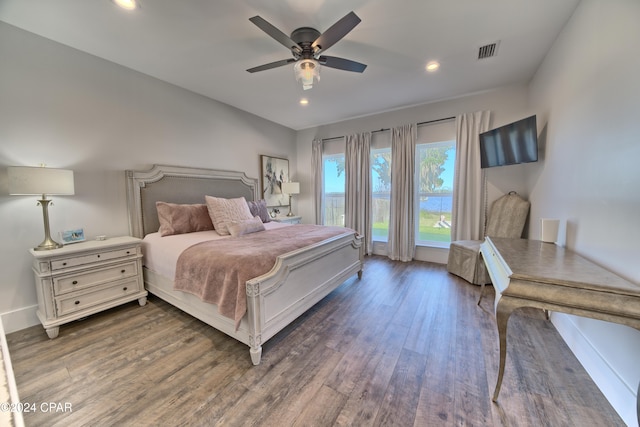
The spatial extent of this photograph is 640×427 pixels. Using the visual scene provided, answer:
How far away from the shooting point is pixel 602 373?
1.47 meters

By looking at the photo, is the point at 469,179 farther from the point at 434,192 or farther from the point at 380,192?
the point at 380,192

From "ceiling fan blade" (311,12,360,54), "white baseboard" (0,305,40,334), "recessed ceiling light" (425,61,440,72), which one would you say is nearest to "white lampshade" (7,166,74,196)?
"white baseboard" (0,305,40,334)

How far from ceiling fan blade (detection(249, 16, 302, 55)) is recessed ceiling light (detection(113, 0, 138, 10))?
101cm

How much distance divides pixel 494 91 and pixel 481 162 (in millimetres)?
1089

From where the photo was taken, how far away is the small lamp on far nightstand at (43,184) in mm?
1918

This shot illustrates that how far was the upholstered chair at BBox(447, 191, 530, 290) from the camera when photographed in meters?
3.01

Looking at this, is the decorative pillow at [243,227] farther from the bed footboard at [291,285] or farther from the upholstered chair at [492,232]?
the upholstered chair at [492,232]

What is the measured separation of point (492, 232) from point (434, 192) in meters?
1.09

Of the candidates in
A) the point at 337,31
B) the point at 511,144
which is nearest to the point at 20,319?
the point at 337,31

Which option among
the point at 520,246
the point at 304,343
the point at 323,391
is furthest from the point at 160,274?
the point at 520,246

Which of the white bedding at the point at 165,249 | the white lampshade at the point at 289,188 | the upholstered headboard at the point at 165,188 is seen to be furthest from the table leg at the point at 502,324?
the white lampshade at the point at 289,188

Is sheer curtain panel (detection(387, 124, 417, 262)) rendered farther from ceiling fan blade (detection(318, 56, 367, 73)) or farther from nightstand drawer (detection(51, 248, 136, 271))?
nightstand drawer (detection(51, 248, 136, 271))

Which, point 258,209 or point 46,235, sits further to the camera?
point 258,209

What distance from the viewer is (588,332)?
165 centimetres
